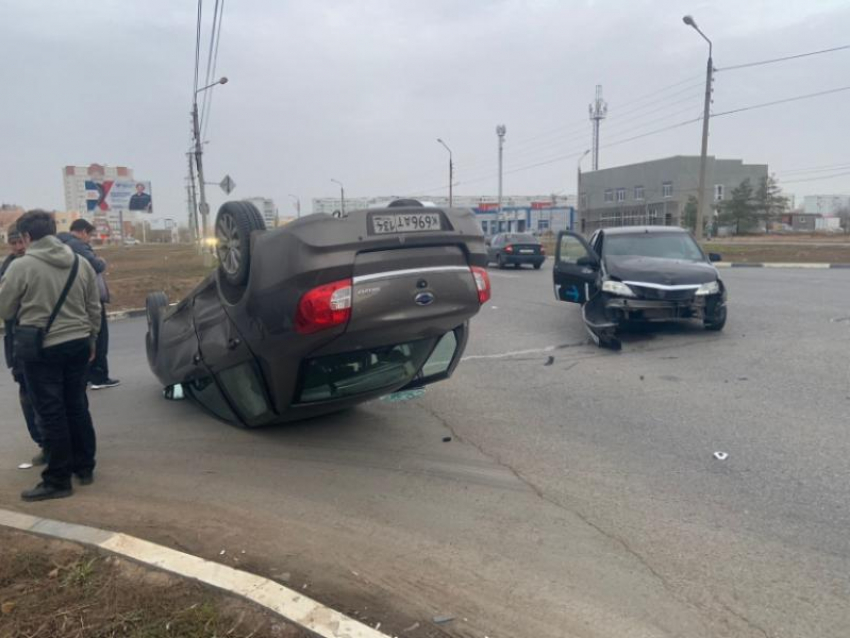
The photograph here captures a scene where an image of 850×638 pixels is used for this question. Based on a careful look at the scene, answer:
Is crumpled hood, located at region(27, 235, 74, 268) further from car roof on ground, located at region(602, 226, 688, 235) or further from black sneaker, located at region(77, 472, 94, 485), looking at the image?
car roof on ground, located at region(602, 226, 688, 235)

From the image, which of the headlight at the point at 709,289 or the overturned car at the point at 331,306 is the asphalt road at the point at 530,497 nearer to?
the overturned car at the point at 331,306

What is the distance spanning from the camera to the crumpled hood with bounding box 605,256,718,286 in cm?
909

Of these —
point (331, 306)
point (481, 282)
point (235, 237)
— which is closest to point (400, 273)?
point (331, 306)

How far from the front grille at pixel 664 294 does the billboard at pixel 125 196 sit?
60.0m

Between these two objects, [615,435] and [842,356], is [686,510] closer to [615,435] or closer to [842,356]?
[615,435]

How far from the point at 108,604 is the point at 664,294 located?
7.80 m

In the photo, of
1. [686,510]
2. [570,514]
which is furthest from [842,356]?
[570,514]

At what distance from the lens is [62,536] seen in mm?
3582

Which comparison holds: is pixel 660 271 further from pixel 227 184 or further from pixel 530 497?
pixel 227 184

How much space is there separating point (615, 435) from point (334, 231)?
2869mm

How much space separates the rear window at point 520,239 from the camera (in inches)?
1017

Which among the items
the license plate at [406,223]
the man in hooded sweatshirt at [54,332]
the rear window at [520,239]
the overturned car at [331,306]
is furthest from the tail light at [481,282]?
the rear window at [520,239]

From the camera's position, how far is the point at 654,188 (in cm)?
7762

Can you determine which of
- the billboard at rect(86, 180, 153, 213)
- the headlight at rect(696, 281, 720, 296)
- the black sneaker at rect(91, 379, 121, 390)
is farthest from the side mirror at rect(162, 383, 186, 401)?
the billboard at rect(86, 180, 153, 213)
